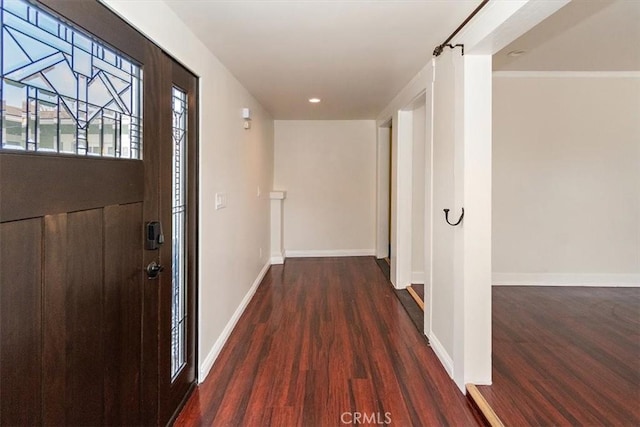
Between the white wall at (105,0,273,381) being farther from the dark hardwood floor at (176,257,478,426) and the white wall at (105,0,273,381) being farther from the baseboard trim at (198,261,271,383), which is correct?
the dark hardwood floor at (176,257,478,426)

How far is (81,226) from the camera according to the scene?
47.3 inches

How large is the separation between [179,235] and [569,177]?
13.9ft

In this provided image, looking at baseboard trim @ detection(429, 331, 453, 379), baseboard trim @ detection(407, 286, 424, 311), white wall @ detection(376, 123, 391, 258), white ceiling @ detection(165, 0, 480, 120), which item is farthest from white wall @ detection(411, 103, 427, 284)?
baseboard trim @ detection(429, 331, 453, 379)

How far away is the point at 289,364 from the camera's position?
2568 mm

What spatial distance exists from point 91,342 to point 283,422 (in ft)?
3.73

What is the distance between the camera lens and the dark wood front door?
3.16ft

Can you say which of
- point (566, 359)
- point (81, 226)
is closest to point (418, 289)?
point (566, 359)

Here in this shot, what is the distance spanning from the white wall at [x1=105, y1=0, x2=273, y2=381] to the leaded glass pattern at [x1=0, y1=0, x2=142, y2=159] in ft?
0.88

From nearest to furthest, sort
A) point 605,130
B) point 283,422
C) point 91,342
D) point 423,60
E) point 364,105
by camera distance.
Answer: point 91,342, point 283,422, point 423,60, point 605,130, point 364,105

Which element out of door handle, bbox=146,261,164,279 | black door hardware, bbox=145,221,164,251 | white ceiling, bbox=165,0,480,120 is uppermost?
white ceiling, bbox=165,0,480,120

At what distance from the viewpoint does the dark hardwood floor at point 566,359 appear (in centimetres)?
198

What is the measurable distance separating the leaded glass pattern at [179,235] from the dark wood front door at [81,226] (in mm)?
181

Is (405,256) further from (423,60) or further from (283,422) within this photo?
(283,422)

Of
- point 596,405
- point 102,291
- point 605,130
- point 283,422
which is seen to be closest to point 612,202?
point 605,130
